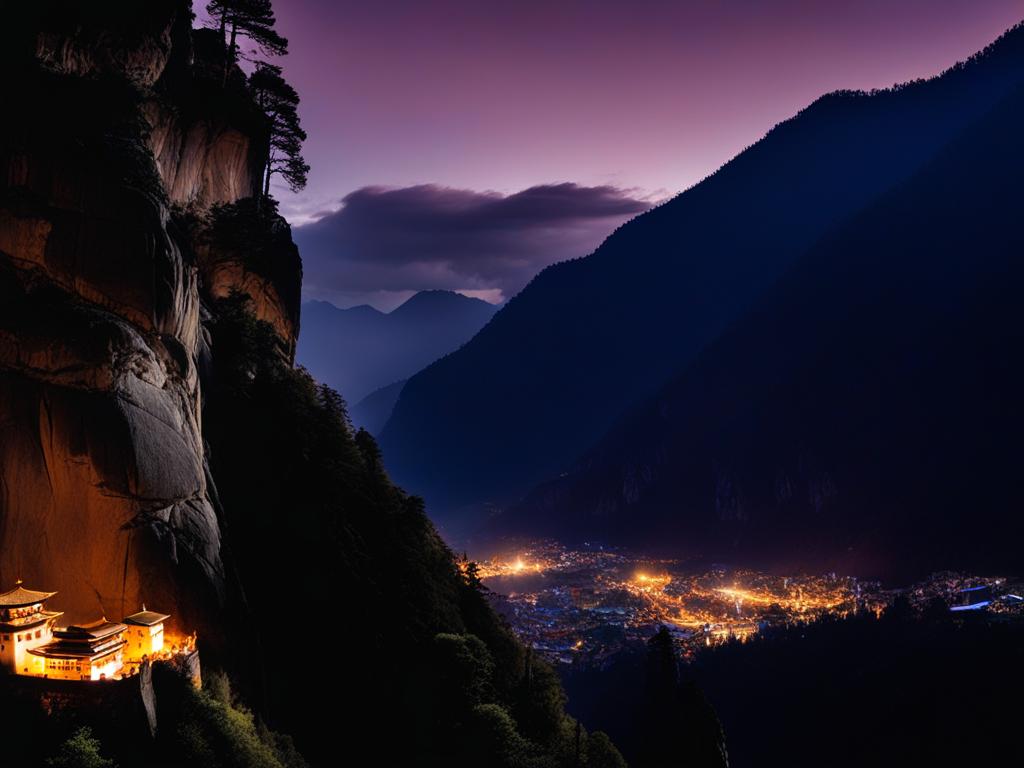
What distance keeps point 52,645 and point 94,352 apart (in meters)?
11.5

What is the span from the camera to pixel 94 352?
2852cm

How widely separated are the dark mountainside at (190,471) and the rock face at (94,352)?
93mm

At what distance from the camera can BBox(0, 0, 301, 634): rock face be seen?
90.0 ft

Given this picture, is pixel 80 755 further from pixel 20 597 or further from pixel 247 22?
pixel 247 22

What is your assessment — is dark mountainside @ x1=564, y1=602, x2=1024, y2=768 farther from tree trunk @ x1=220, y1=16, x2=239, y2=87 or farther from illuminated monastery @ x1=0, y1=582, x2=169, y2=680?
tree trunk @ x1=220, y1=16, x2=239, y2=87

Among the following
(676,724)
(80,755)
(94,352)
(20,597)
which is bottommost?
(676,724)

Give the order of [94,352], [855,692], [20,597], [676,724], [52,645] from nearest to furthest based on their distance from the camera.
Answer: [52,645]
[20,597]
[94,352]
[676,724]
[855,692]

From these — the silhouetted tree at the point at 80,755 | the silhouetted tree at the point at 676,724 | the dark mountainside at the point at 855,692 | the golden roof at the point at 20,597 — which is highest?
the golden roof at the point at 20,597

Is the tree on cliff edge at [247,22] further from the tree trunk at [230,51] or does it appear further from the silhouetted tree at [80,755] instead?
the silhouetted tree at [80,755]

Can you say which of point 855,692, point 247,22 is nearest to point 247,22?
point 247,22

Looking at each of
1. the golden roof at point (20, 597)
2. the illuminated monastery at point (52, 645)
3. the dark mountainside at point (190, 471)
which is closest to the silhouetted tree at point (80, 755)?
the dark mountainside at point (190, 471)

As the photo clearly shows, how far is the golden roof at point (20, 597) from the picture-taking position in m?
24.5

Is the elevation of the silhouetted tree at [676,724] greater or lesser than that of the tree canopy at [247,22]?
lesser

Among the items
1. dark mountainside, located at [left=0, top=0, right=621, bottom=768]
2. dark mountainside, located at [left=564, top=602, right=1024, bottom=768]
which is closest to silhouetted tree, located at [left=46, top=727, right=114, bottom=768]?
dark mountainside, located at [left=0, top=0, right=621, bottom=768]
